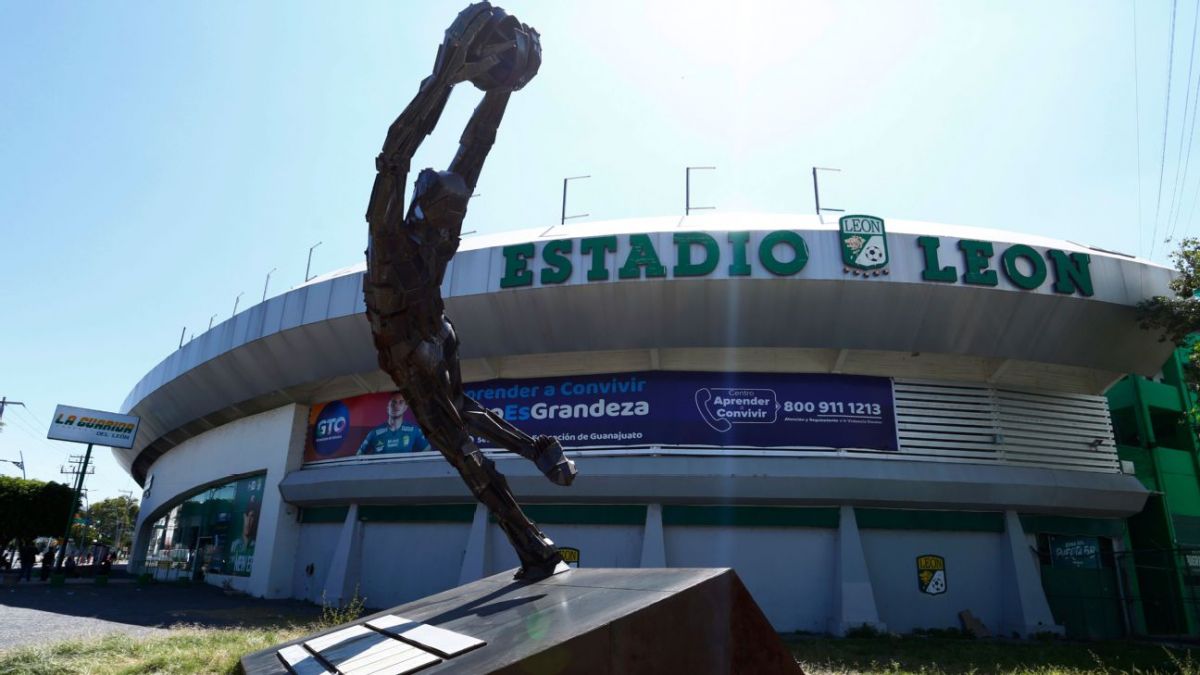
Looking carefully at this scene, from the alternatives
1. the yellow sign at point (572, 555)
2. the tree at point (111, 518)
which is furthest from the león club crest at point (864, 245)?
the tree at point (111, 518)

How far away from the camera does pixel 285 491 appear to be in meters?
23.8

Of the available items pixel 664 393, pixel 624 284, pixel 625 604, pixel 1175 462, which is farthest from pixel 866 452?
pixel 625 604

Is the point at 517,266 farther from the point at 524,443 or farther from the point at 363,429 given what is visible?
the point at 524,443

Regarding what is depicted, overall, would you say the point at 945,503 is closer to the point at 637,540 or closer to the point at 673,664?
the point at 637,540

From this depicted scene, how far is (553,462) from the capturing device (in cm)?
776

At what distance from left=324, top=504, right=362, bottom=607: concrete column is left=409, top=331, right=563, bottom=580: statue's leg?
52.0ft

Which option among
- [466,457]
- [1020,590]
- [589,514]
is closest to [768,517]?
[589,514]

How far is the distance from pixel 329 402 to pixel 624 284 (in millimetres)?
12423

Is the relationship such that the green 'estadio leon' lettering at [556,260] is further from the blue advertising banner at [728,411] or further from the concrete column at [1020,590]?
the concrete column at [1020,590]

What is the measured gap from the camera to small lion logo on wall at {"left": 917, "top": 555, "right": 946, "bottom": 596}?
18.8 meters

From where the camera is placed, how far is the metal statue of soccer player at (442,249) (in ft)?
22.7

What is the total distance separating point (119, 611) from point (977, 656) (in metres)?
20.7

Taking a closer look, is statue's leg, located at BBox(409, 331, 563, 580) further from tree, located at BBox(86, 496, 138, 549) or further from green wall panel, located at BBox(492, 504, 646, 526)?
tree, located at BBox(86, 496, 138, 549)

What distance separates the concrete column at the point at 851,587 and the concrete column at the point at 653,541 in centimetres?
447
